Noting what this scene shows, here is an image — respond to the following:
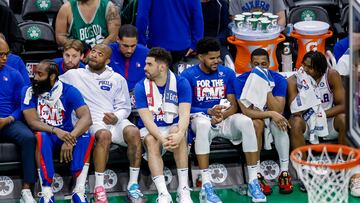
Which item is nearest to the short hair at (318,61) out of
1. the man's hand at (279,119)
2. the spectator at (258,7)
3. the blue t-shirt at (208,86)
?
the man's hand at (279,119)

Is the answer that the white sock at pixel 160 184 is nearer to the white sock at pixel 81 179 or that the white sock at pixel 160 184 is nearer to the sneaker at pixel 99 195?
the sneaker at pixel 99 195

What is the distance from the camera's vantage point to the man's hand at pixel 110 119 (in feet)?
32.2

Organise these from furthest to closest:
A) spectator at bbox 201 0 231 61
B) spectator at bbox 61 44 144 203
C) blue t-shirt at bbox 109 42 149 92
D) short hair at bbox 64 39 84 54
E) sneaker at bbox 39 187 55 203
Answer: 1. spectator at bbox 201 0 231 61
2. blue t-shirt at bbox 109 42 149 92
3. short hair at bbox 64 39 84 54
4. spectator at bbox 61 44 144 203
5. sneaker at bbox 39 187 55 203

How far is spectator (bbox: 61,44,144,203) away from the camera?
9.62 meters

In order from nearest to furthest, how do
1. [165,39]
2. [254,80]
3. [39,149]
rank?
[39,149] < [254,80] < [165,39]

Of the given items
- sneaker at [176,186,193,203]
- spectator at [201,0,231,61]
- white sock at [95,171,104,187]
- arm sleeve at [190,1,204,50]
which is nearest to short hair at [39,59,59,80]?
white sock at [95,171,104,187]

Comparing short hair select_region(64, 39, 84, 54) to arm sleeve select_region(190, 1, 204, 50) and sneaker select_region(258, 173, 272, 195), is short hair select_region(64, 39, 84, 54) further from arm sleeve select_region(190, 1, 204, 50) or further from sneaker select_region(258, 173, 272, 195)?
sneaker select_region(258, 173, 272, 195)

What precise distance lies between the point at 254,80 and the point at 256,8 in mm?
1808

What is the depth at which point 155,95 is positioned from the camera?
974 centimetres

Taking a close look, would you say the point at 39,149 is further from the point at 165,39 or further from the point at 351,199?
the point at 351,199

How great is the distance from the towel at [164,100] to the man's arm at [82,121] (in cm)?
62

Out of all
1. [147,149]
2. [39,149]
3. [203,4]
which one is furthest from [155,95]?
[203,4]

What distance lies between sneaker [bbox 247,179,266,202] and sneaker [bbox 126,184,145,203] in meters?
1.09

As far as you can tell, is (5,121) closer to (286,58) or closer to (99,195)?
(99,195)
